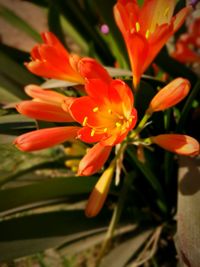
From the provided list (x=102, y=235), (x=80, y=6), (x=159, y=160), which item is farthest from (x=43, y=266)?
(x=80, y=6)

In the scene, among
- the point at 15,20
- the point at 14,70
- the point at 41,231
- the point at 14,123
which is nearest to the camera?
the point at 14,123

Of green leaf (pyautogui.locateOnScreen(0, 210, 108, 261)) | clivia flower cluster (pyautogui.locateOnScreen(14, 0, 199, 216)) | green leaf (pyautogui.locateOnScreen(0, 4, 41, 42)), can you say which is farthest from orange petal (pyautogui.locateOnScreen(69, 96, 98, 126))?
green leaf (pyautogui.locateOnScreen(0, 4, 41, 42))

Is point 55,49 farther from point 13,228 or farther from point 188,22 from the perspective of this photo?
point 188,22

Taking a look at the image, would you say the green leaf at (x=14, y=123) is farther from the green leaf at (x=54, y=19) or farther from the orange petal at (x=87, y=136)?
the green leaf at (x=54, y=19)

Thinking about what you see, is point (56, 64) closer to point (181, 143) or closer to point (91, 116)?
point (91, 116)

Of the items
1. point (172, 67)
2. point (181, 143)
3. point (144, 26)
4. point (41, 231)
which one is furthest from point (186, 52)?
point (41, 231)

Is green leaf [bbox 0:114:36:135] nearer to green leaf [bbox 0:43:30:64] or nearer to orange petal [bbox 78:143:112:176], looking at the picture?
orange petal [bbox 78:143:112:176]
